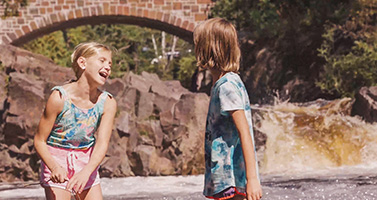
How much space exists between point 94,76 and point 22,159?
291 inches

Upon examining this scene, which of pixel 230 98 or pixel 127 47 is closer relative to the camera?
pixel 230 98

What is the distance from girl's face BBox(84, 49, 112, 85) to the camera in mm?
3340

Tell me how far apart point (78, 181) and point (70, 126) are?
0.34 meters

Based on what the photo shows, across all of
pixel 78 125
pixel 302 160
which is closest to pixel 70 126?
pixel 78 125

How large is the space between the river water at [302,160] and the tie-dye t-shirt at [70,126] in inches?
169

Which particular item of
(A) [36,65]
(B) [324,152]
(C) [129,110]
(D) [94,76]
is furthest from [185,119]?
(D) [94,76]

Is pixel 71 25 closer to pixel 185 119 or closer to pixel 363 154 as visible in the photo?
pixel 185 119

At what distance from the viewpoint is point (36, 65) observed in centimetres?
1158

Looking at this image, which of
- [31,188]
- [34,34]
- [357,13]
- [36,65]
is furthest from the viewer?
[34,34]

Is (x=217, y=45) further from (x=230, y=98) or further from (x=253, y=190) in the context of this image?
(x=253, y=190)

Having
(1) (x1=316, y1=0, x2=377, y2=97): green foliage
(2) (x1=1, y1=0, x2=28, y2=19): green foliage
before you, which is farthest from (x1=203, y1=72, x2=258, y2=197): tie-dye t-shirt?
(2) (x1=1, y1=0, x2=28, y2=19): green foliage

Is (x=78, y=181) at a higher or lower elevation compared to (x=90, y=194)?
higher

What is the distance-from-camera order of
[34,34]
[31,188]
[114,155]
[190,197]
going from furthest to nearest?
[34,34] → [114,155] → [31,188] → [190,197]

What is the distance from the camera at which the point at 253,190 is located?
2.82 m
